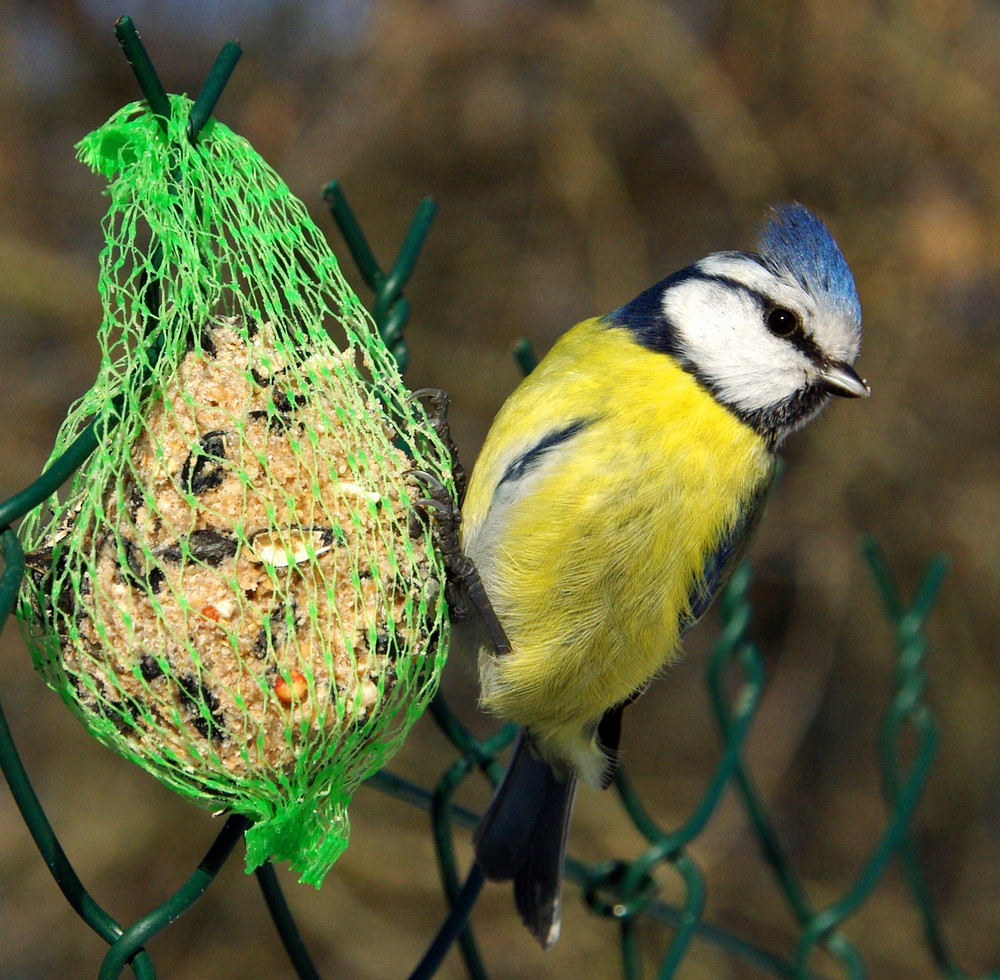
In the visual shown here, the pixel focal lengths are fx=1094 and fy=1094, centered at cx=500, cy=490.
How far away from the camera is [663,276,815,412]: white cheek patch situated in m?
1.92

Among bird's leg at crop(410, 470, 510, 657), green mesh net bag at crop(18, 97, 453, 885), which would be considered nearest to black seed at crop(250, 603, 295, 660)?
green mesh net bag at crop(18, 97, 453, 885)

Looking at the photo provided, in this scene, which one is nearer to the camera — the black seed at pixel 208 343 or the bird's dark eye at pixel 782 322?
the black seed at pixel 208 343

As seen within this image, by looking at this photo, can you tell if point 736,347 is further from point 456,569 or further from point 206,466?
point 206,466

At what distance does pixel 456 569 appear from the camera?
1.58m

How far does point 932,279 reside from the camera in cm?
419

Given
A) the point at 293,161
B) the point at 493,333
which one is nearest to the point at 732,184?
the point at 493,333

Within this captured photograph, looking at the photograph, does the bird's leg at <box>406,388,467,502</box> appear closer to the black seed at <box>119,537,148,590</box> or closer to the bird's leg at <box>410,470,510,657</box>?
the bird's leg at <box>410,470,510,657</box>

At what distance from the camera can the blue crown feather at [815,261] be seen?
1.96 metres

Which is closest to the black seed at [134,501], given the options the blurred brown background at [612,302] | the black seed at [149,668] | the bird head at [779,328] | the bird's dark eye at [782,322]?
the black seed at [149,668]

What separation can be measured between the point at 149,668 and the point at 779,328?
1297 millimetres

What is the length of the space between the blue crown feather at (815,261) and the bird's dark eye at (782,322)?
2.1 inches

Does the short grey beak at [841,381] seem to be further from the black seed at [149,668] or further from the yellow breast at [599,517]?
the black seed at [149,668]

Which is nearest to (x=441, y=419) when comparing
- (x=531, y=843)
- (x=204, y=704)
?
(x=204, y=704)

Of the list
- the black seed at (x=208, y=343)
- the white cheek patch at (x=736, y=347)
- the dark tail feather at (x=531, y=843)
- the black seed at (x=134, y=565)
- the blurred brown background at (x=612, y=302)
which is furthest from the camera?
the blurred brown background at (x=612, y=302)
